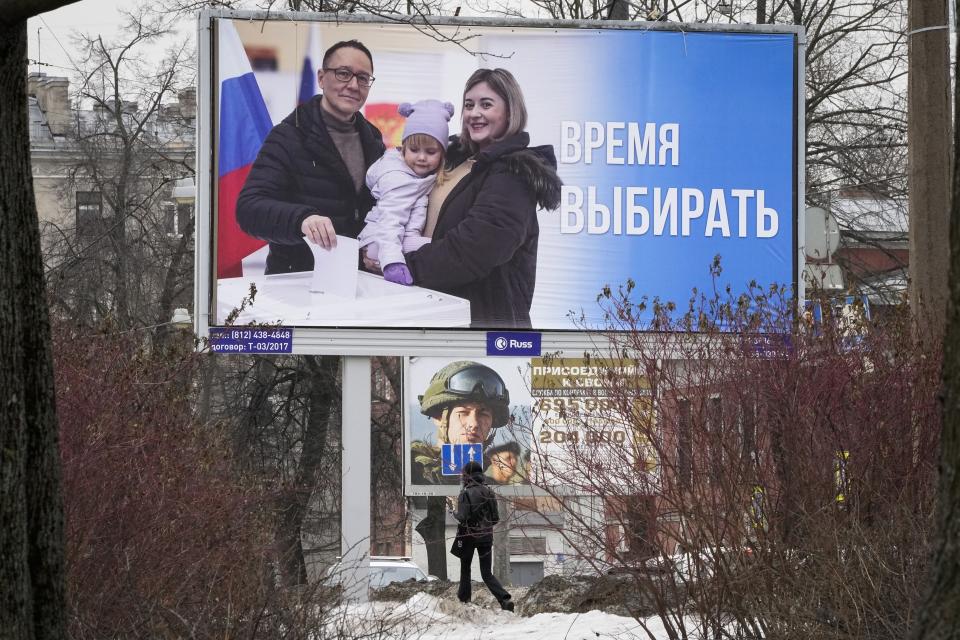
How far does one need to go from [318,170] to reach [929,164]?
26.0 ft

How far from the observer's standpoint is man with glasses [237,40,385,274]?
1681 cm

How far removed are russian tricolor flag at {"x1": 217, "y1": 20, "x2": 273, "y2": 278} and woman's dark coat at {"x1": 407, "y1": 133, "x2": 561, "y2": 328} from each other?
2060mm

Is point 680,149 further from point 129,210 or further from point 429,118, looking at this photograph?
point 129,210

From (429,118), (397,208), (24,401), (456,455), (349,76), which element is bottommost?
(456,455)

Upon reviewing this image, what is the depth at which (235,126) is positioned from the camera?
667 inches

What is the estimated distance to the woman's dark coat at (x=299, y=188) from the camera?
16.8m

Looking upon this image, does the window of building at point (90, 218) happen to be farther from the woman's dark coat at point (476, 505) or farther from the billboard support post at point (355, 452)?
the woman's dark coat at point (476, 505)

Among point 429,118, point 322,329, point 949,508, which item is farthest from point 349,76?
point 949,508

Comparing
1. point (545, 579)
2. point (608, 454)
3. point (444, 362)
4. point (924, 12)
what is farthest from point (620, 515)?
point (444, 362)

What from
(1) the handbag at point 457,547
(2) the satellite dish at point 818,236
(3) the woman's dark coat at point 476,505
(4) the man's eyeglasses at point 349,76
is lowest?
(1) the handbag at point 457,547

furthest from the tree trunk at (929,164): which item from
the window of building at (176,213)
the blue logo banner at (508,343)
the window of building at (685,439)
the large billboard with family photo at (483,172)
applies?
the window of building at (176,213)

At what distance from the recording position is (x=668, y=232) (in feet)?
56.6

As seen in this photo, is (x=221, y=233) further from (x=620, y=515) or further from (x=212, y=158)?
(x=620, y=515)

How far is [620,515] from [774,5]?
19.9m
